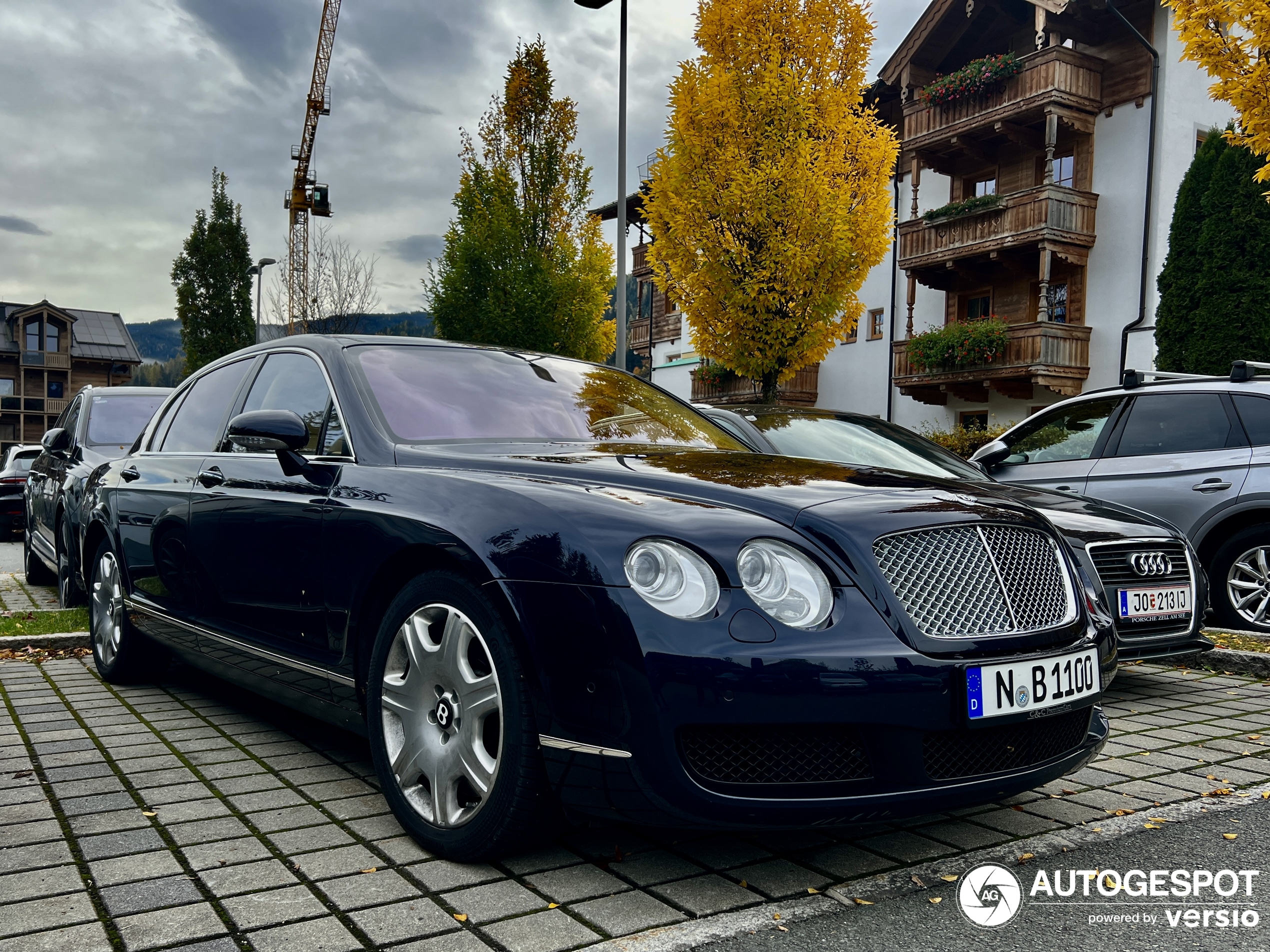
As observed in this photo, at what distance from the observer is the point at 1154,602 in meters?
5.07

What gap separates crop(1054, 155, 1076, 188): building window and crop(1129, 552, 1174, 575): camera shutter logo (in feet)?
62.3

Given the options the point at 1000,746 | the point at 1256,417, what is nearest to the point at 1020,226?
the point at 1256,417

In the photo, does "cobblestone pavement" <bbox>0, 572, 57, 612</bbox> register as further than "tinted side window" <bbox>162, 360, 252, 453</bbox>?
Yes

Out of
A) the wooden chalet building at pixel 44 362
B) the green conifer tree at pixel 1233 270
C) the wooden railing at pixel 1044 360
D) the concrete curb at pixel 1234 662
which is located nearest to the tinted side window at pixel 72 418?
the concrete curb at pixel 1234 662

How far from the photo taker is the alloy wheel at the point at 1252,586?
650 cm

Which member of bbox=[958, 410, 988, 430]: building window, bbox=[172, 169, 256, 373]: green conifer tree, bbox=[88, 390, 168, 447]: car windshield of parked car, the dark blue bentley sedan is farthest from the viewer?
bbox=[172, 169, 256, 373]: green conifer tree

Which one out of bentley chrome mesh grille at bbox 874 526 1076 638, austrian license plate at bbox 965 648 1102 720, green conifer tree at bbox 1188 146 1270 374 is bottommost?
austrian license plate at bbox 965 648 1102 720

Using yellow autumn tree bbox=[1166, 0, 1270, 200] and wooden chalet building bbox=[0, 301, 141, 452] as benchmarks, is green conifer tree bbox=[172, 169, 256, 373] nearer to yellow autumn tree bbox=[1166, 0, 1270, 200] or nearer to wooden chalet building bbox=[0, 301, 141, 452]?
wooden chalet building bbox=[0, 301, 141, 452]

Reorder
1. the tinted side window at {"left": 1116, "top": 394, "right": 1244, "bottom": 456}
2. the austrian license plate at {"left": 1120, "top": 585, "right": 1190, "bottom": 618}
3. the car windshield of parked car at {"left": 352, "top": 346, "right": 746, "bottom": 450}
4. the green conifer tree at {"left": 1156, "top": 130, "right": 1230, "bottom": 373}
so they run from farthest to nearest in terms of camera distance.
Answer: the green conifer tree at {"left": 1156, "top": 130, "right": 1230, "bottom": 373}, the tinted side window at {"left": 1116, "top": 394, "right": 1244, "bottom": 456}, the austrian license plate at {"left": 1120, "top": 585, "right": 1190, "bottom": 618}, the car windshield of parked car at {"left": 352, "top": 346, "right": 746, "bottom": 450}

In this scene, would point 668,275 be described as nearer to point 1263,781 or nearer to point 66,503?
point 66,503

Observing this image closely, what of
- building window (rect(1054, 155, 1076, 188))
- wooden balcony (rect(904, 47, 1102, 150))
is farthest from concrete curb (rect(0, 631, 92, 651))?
building window (rect(1054, 155, 1076, 188))

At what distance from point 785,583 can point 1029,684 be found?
0.70 metres

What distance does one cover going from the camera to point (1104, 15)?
69.8ft

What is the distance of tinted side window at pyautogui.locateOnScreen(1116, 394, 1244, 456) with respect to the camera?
263 inches
